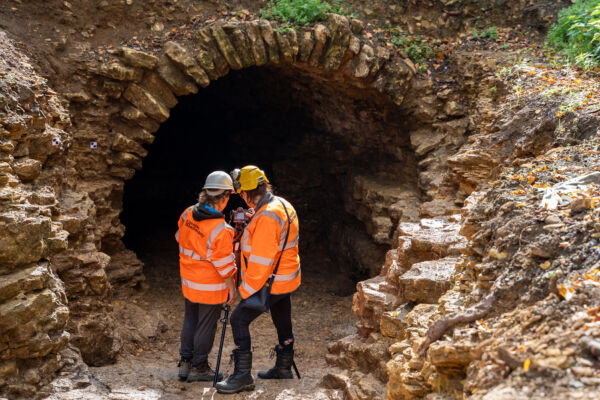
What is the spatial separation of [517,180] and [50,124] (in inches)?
202

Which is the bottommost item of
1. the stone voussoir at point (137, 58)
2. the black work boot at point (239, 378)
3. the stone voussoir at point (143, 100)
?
the black work boot at point (239, 378)

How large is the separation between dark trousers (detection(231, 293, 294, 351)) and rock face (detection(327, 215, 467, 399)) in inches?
25.1

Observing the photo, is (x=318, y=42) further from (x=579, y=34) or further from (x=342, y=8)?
(x=579, y=34)

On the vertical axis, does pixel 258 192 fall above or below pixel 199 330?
above

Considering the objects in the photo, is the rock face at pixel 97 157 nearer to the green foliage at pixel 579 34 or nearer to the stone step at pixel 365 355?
the green foliage at pixel 579 34

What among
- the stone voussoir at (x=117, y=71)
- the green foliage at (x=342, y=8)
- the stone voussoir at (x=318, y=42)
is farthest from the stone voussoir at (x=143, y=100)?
the green foliage at (x=342, y=8)

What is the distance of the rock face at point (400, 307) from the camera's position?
10.9 feet

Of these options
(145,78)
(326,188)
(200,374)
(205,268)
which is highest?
(145,78)

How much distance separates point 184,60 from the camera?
7.14m

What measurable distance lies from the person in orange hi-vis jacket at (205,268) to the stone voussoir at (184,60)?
3.56 m

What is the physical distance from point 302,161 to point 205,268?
6.84m

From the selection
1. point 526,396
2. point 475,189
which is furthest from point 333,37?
point 526,396

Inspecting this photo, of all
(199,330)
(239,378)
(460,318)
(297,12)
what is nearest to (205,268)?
(199,330)

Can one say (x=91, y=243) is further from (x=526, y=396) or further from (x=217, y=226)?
(x=526, y=396)
